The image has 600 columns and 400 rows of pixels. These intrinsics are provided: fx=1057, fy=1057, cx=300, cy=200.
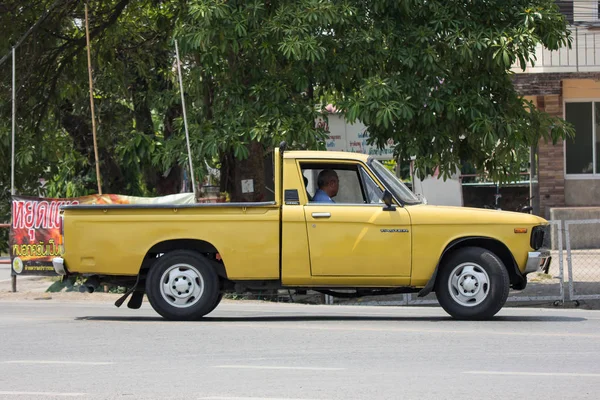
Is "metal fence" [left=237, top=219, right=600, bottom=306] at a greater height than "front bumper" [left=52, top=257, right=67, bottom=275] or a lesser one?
lesser

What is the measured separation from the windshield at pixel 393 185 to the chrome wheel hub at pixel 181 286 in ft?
7.32

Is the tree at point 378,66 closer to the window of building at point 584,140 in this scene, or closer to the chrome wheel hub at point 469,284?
the chrome wheel hub at point 469,284

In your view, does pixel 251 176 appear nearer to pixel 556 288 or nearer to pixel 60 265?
pixel 556 288

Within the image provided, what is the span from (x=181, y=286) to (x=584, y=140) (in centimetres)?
1623

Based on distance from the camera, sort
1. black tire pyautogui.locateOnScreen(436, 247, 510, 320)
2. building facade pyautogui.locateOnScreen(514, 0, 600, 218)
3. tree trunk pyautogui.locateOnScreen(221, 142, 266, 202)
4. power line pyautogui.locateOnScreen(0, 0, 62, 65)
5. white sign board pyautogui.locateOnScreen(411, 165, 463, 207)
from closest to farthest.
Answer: black tire pyautogui.locateOnScreen(436, 247, 510, 320), power line pyautogui.locateOnScreen(0, 0, 62, 65), tree trunk pyautogui.locateOnScreen(221, 142, 266, 202), building facade pyautogui.locateOnScreen(514, 0, 600, 218), white sign board pyautogui.locateOnScreen(411, 165, 463, 207)

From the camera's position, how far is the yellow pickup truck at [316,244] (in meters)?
11.1

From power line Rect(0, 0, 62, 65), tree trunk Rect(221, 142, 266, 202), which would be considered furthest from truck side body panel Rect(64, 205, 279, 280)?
power line Rect(0, 0, 62, 65)

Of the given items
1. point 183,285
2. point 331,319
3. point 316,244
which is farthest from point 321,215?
point 183,285

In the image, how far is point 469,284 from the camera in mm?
11180

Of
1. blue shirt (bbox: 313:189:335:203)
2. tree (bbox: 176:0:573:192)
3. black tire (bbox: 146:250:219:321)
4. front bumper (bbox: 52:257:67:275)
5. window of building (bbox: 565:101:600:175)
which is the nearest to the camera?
black tire (bbox: 146:250:219:321)

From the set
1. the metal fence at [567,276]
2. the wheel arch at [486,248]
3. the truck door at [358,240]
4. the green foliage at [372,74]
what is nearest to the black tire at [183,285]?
the truck door at [358,240]

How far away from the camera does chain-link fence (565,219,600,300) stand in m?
15.5

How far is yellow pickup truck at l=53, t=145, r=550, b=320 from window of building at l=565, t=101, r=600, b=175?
1433cm

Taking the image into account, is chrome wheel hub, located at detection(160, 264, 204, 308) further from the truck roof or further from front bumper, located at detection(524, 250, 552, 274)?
front bumper, located at detection(524, 250, 552, 274)
